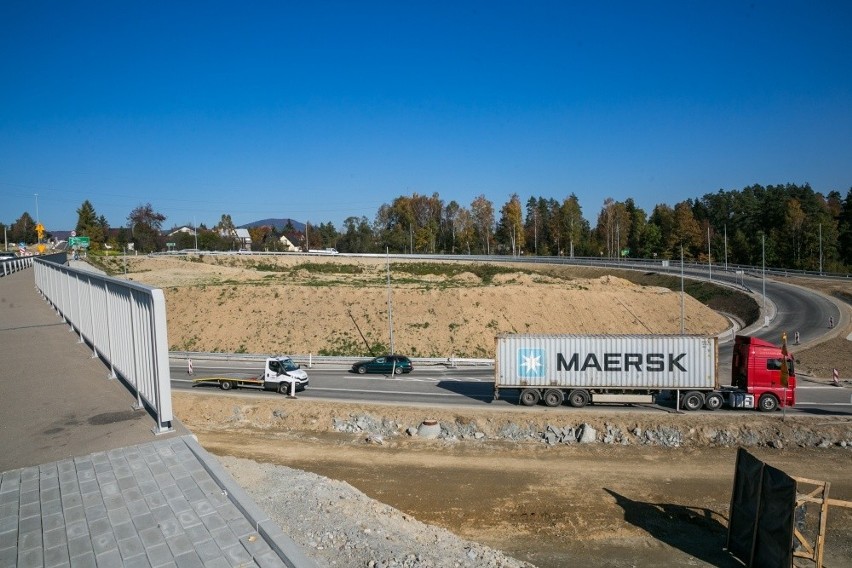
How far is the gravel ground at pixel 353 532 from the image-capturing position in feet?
35.5

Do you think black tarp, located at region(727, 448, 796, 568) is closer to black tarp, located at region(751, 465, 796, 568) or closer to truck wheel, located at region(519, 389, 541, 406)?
black tarp, located at region(751, 465, 796, 568)

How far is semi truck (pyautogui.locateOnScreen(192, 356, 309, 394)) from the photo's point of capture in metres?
29.5

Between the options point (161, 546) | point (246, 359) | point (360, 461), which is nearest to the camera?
point (161, 546)

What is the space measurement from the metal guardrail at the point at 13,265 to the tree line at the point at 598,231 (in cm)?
5732

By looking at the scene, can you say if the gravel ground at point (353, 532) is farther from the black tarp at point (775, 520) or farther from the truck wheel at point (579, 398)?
the truck wheel at point (579, 398)

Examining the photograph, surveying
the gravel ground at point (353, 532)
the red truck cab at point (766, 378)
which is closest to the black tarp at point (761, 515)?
the gravel ground at point (353, 532)

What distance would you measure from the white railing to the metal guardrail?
2931cm

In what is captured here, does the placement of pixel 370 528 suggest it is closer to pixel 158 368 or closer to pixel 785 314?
pixel 158 368

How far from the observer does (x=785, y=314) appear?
50844 millimetres

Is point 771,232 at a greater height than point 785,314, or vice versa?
point 771,232

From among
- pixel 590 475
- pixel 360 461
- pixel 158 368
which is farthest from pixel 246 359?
pixel 158 368

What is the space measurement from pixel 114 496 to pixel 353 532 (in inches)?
265

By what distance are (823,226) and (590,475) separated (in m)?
77.9

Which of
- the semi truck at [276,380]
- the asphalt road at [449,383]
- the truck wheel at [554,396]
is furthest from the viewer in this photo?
the semi truck at [276,380]
